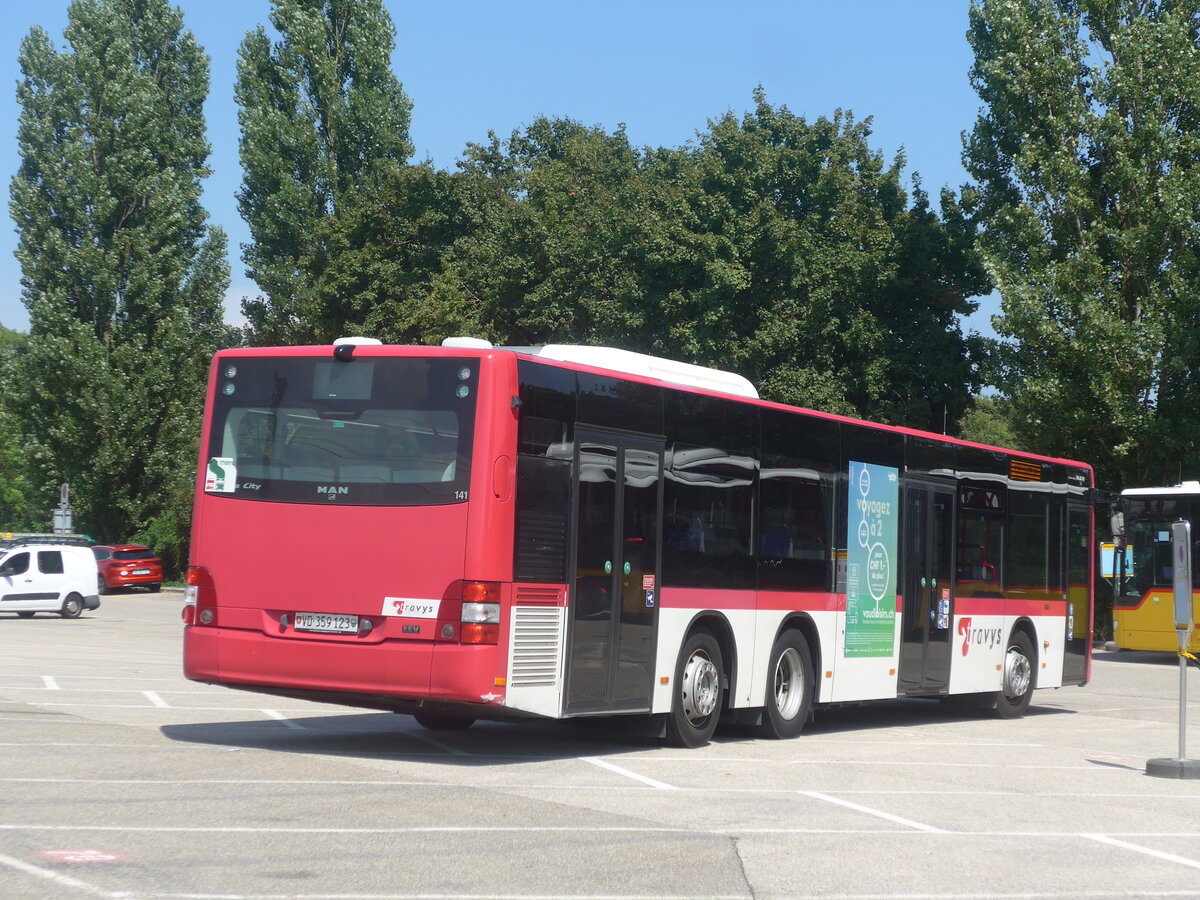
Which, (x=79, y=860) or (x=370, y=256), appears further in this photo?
(x=370, y=256)

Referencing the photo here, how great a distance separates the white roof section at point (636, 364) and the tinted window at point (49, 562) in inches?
1059

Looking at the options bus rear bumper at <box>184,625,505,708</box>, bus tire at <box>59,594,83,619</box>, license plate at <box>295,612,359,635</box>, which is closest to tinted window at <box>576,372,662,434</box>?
bus rear bumper at <box>184,625,505,708</box>

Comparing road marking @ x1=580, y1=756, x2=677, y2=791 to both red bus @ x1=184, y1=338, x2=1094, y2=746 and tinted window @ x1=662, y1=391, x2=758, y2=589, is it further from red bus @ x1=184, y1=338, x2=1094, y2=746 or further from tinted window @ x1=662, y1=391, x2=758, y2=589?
tinted window @ x1=662, y1=391, x2=758, y2=589

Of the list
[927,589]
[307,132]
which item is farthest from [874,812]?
[307,132]

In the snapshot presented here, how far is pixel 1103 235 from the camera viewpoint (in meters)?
35.8

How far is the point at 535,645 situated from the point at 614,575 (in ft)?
3.60

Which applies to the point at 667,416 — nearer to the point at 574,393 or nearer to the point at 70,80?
the point at 574,393

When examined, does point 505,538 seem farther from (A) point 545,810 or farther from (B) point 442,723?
(B) point 442,723

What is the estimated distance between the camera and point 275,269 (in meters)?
51.5

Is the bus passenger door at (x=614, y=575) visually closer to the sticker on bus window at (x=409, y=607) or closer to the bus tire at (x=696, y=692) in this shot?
the bus tire at (x=696, y=692)

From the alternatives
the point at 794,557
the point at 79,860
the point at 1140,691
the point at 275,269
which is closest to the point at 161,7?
the point at 275,269

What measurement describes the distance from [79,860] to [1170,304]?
104 ft

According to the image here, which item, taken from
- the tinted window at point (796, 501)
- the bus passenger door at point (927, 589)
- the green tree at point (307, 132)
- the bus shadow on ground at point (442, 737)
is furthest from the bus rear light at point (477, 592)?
the green tree at point (307, 132)

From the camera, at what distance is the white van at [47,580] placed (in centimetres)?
3712
